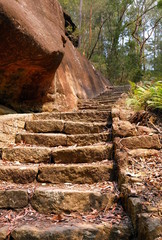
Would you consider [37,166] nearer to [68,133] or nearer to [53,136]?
[53,136]

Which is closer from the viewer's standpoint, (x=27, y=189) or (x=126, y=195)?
(x=126, y=195)

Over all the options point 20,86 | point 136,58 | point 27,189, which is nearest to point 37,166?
point 27,189

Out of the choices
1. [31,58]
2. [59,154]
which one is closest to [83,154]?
[59,154]

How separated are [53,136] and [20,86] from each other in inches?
73.2

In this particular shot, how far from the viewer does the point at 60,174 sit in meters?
2.58

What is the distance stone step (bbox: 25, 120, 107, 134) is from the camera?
354 cm

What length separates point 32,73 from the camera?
450cm

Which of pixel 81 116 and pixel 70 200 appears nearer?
pixel 70 200

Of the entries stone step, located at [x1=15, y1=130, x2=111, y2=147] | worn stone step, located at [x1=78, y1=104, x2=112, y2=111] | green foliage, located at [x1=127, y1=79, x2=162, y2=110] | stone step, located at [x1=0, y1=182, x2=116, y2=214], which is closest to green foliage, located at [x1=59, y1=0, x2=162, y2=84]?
worn stone step, located at [x1=78, y1=104, x2=112, y2=111]

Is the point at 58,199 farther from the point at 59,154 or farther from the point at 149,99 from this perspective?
the point at 149,99

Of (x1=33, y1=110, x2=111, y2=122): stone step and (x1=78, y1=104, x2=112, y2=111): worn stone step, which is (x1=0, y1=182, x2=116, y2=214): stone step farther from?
(x1=78, y1=104, x2=112, y2=111): worn stone step

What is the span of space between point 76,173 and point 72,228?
0.82m

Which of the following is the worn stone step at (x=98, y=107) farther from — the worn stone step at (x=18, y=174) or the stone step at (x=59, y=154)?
the worn stone step at (x=18, y=174)

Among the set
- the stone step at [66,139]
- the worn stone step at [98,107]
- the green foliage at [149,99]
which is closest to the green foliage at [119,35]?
the worn stone step at [98,107]
